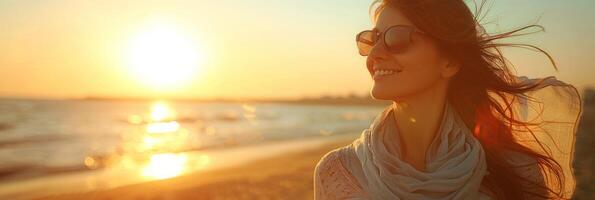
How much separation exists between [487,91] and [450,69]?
0.37 meters

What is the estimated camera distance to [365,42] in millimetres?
2967

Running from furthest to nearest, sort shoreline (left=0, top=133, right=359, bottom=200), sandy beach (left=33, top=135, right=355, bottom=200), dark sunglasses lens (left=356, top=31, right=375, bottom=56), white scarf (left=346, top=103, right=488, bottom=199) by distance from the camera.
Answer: shoreline (left=0, top=133, right=359, bottom=200) → sandy beach (left=33, top=135, right=355, bottom=200) → dark sunglasses lens (left=356, top=31, right=375, bottom=56) → white scarf (left=346, top=103, right=488, bottom=199)

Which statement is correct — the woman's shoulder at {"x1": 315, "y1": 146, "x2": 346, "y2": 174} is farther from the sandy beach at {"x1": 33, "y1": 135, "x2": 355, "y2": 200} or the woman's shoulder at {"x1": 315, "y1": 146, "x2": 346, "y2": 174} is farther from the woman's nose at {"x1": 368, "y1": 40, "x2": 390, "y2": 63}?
the sandy beach at {"x1": 33, "y1": 135, "x2": 355, "y2": 200}

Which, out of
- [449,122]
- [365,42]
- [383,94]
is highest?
[365,42]

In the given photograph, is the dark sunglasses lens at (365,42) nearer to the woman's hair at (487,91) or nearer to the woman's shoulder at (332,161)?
the woman's hair at (487,91)

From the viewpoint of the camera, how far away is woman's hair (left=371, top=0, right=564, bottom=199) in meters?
2.82

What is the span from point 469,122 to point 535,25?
0.64 meters

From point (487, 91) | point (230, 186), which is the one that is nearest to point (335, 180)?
point (487, 91)

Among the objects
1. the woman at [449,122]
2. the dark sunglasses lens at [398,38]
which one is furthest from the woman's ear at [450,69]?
the dark sunglasses lens at [398,38]

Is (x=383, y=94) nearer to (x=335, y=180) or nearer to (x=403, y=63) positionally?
(x=403, y=63)

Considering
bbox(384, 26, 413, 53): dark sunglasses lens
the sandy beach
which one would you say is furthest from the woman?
the sandy beach

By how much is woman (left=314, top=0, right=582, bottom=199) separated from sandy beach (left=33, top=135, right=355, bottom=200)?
6777mm

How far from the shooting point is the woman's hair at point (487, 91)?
2.82m

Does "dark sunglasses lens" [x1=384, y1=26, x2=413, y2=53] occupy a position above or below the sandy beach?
above
